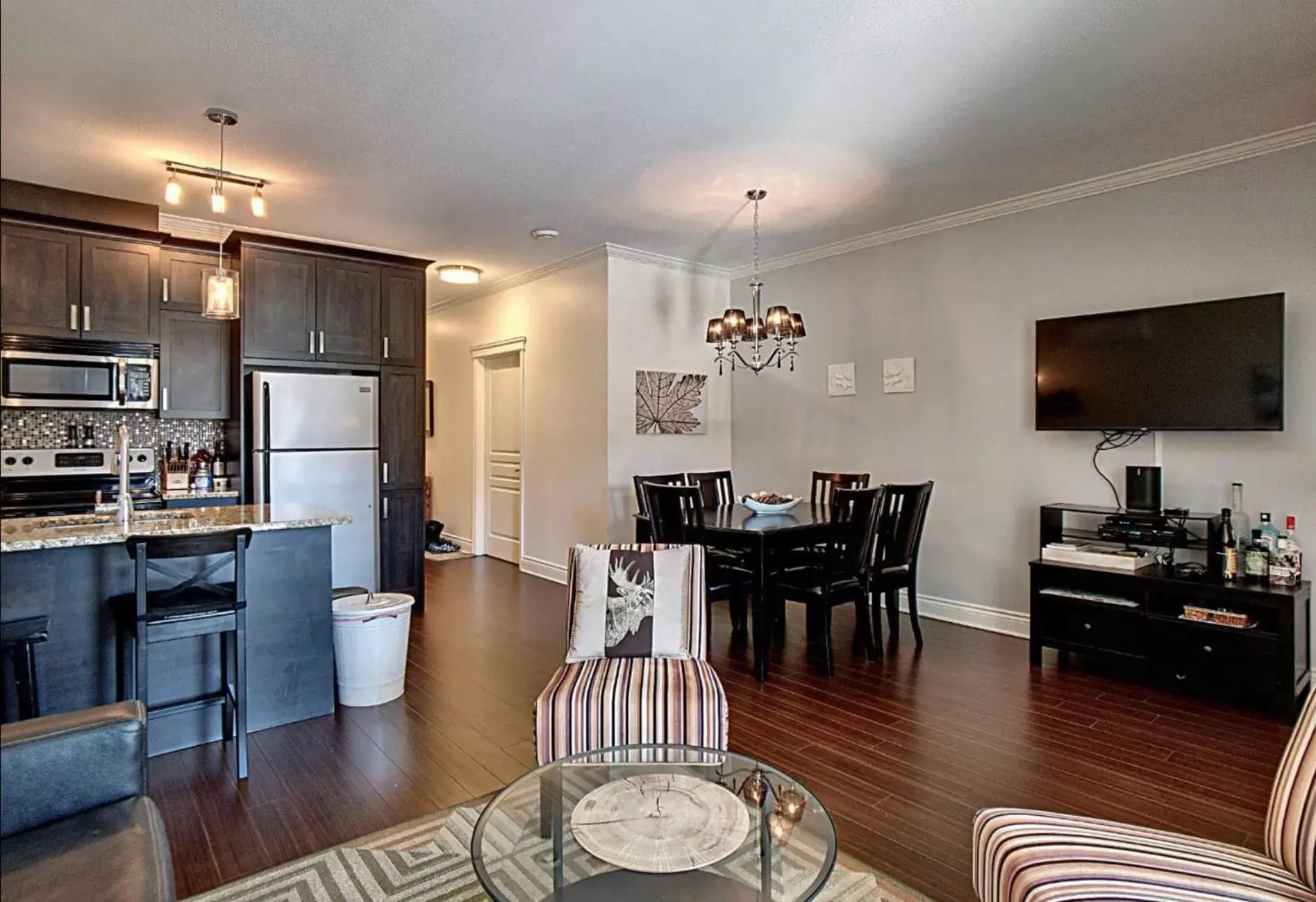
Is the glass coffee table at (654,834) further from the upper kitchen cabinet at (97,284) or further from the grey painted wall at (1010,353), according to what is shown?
the upper kitchen cabinet at (97,284)

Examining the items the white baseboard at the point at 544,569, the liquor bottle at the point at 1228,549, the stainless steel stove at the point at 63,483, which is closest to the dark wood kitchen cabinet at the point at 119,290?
the stainless steel stove at the point at 63,483

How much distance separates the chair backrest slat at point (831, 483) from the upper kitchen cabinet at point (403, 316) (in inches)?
117

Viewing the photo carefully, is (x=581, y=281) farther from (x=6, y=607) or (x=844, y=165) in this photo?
(x=6, y=607)

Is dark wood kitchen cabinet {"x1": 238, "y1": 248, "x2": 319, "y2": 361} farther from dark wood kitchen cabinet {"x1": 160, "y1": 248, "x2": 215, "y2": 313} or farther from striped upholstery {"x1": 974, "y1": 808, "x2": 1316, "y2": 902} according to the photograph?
striped upholstery {"x1": 974, "y1": 808, "x2": 1316, "y2": 902}

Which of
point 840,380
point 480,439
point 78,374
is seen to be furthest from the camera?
point 480,439

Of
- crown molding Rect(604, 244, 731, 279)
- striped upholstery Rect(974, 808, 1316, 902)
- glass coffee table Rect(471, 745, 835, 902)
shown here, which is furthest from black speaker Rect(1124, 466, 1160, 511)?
crown molding Rect(604, 244, 731, 279)

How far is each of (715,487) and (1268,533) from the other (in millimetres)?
3061

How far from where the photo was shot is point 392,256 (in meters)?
5.11

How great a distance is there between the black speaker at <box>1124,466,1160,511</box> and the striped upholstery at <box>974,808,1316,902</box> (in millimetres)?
2735

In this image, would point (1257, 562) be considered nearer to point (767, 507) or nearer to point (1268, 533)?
point (1268, 533)

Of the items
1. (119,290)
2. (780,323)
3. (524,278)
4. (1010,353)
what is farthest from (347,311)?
(1010,353)

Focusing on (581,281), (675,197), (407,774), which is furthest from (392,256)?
(407,774)

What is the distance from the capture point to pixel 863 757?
2756 millimetres

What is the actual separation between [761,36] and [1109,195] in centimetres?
258
